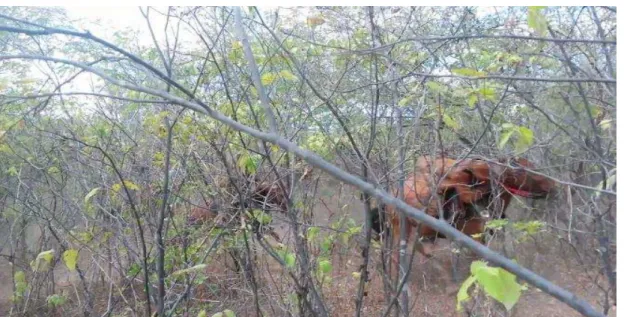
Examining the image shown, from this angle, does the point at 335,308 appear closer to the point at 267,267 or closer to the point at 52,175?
the point at 267,267

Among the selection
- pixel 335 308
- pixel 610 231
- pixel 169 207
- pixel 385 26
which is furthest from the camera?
pixel 335 308

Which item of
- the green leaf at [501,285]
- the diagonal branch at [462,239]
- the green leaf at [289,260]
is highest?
the diagonal branch at [462,239]

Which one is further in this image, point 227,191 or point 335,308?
point 335,308

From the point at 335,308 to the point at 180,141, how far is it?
1.64 m

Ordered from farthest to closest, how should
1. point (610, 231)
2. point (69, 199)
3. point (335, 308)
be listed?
1. point (69, 199)
2. point (335, 308)
3. point (610, 231)

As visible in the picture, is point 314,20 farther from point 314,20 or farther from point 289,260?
point 289,260

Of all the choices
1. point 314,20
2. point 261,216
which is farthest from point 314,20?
point 261,216

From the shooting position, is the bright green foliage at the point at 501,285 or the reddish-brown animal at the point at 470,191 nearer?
the bright green foliage at the point at 501,285

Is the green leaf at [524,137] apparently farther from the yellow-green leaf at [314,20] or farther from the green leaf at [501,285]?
the yellow-green leaf at [314,20]

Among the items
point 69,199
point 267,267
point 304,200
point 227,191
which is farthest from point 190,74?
point 69,199

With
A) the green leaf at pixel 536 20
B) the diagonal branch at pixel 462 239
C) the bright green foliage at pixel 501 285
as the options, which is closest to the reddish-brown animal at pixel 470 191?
the green leaf at pixel 536 20

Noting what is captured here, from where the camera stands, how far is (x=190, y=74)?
124 inches

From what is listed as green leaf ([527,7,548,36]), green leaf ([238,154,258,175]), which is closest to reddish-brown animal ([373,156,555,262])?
green leaf ([238,154,258,175])

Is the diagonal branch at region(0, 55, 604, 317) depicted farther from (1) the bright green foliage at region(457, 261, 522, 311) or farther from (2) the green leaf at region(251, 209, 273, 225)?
(2) the green leaf at region(251, 209, 273, 225)
